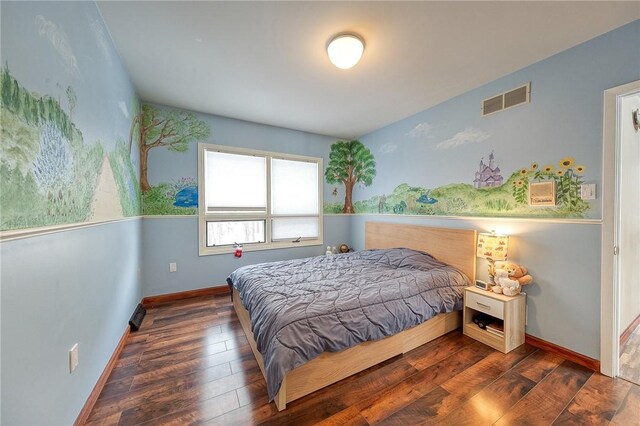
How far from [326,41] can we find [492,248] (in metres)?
2.42

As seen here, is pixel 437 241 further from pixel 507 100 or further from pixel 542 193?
pixel 507 100

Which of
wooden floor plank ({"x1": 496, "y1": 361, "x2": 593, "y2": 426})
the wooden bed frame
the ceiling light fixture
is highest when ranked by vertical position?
the ceiling light fixture

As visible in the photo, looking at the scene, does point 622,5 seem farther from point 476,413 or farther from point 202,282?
point 202,282

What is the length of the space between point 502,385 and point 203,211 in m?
3.66

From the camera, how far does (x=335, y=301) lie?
181 centimetres

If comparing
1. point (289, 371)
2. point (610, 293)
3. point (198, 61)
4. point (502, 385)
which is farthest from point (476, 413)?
point (198, 61)

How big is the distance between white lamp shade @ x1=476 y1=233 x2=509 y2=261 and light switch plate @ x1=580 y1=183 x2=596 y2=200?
0.62m

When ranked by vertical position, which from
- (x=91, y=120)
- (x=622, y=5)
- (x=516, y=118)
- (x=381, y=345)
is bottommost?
(x=381, y=345)

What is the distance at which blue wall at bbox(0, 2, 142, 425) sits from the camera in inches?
33.3

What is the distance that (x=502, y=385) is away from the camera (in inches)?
65.6

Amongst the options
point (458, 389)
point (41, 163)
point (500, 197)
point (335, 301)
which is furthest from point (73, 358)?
point (500, 197)

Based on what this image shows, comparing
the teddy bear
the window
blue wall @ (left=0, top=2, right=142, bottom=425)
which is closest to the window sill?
the window

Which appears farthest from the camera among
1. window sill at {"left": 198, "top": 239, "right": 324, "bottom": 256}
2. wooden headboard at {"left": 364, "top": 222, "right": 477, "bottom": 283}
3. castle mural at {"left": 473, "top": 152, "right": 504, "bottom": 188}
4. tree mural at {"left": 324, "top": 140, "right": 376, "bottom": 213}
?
tree mural at {"left": 324, "top": 140, "right": 376, "bottom": 213}

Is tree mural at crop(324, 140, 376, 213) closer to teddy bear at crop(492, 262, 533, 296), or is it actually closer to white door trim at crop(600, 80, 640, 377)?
teddy bear at crop(492, 262, 533, 296)
